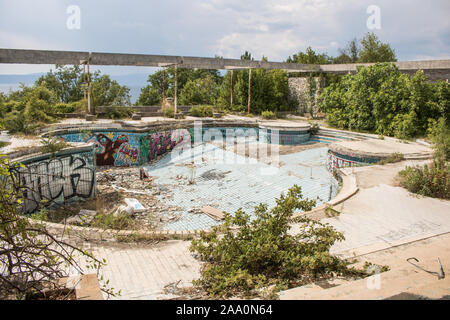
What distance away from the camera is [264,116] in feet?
63.2

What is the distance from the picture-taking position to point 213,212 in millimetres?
7996

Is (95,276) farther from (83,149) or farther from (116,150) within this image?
(116,150)

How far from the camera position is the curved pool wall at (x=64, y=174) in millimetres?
8129

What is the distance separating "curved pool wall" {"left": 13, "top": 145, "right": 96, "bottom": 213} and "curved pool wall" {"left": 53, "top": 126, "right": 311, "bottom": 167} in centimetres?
317

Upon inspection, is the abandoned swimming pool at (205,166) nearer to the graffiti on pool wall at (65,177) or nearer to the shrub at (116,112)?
the graffiti on pool wall at (65,177)

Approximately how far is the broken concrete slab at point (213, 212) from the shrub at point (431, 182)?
4379mm

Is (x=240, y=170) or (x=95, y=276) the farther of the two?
(x=240, y=170)

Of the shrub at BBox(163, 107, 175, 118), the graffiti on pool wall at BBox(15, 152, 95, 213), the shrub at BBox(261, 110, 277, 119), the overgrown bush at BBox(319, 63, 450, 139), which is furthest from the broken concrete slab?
the shrub at BBox(261, 110, 277, 119)

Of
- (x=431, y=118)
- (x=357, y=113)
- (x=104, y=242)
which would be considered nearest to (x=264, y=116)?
(x=357, y=113)

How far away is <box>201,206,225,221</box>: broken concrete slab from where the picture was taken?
25.4ft

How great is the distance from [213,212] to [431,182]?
16.3 feet

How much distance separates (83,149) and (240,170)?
16.3ft

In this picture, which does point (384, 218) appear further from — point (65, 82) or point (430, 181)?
point (65, 82)
